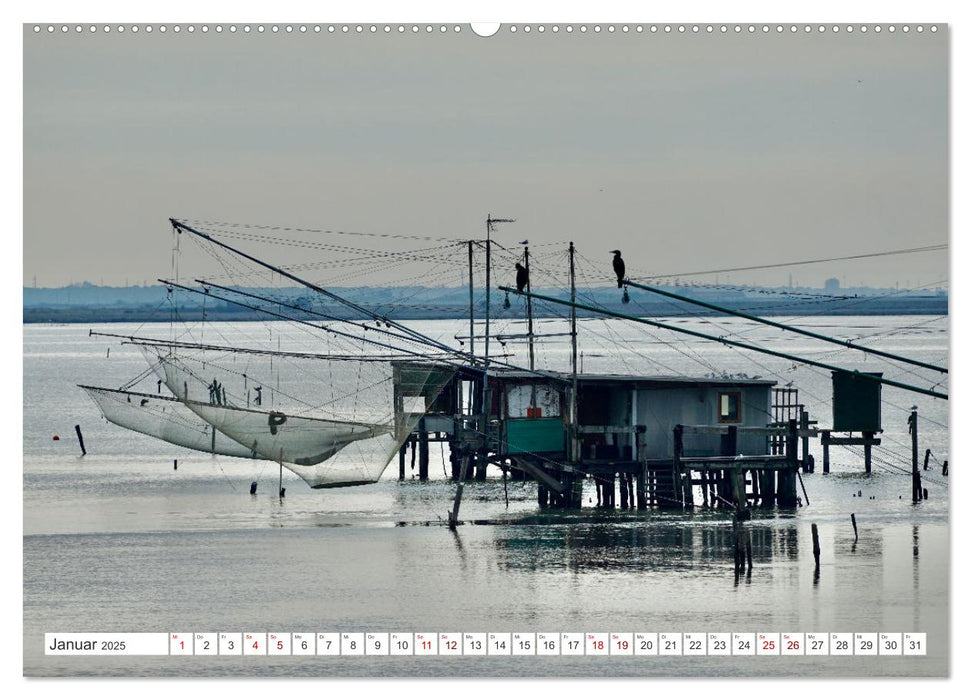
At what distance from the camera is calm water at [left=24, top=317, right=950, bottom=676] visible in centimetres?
2606

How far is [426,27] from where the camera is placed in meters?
20.1

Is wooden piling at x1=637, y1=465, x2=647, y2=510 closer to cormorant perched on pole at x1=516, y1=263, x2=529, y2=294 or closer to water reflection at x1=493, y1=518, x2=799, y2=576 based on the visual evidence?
water reflection at x1=493, y1=518, x2=799, y2=576

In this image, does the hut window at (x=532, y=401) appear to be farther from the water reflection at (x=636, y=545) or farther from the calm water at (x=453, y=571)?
the water reflection at (x=636, y=545)

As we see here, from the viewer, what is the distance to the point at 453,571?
1554 inches

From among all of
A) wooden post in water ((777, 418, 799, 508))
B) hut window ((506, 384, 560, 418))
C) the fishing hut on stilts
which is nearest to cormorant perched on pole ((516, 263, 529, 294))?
the fishing hut on stilts

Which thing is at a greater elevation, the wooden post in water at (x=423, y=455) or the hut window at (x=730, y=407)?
the hut window at (x=730, y=407)

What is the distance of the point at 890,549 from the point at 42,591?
72.1 ft

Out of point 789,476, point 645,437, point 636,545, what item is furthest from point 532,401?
point 636,545

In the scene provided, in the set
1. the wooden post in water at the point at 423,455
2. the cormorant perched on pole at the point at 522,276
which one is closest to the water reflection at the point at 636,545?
the wooden post in water at the point at 423,455

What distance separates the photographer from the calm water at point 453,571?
85.5ft

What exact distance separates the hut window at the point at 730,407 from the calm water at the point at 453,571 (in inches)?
132

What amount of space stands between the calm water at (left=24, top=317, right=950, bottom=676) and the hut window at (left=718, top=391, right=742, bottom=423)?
132 inches

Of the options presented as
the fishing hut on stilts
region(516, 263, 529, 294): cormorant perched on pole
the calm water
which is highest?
region(516, 263, 529, 294): cormorant perched on pole

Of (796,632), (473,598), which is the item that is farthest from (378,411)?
(796,632)
